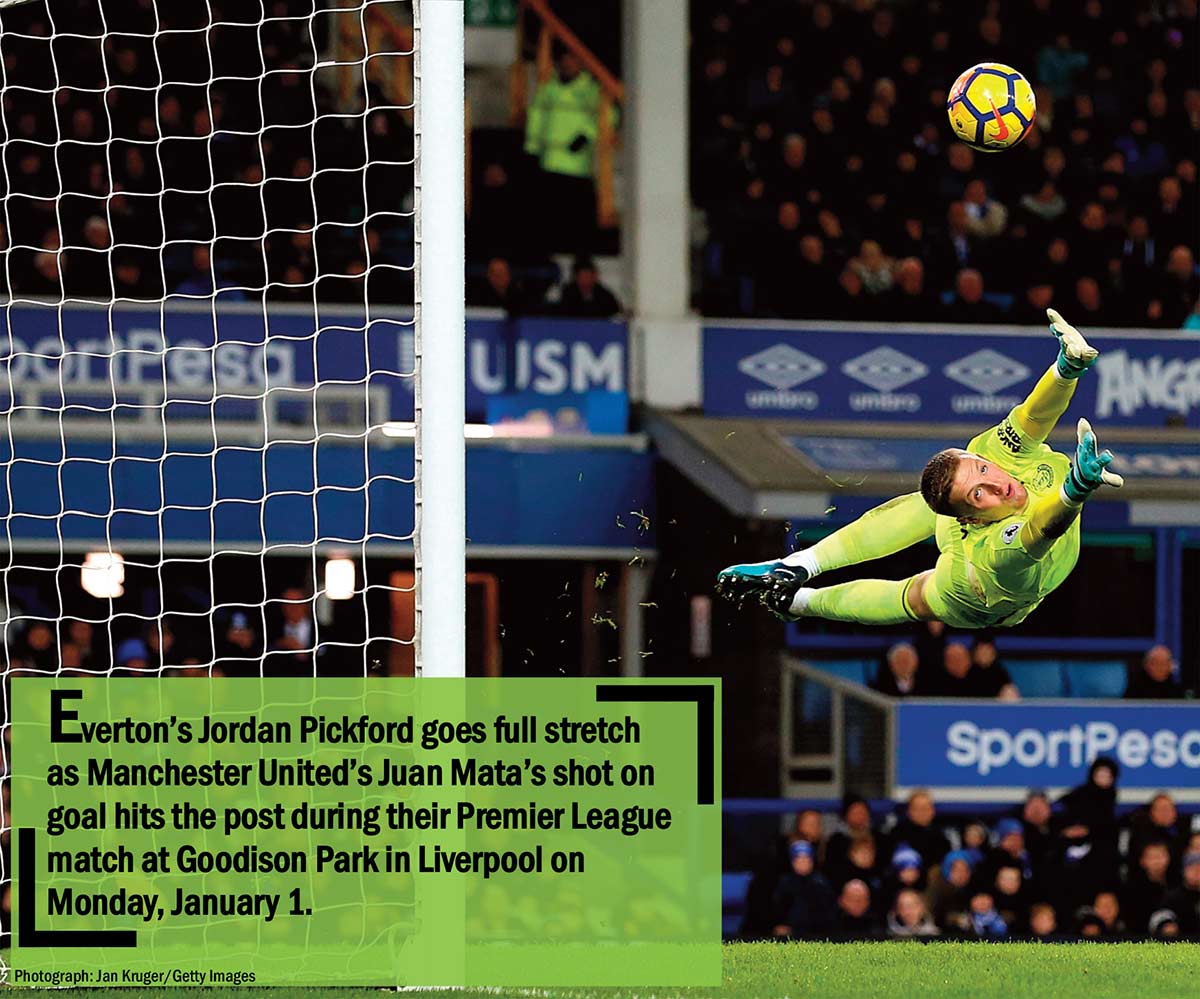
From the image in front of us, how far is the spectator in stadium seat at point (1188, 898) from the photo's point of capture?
9664mm

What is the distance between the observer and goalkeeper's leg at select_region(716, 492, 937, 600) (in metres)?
7.28

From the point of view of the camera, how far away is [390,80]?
44.1ft

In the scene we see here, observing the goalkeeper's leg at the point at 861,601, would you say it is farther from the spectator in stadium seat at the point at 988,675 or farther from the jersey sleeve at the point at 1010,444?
the spectator in stadium seat at the point at 988,675

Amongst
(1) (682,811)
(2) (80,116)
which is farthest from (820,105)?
(1) (682,811)

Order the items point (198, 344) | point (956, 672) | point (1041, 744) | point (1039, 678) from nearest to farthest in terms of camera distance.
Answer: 1. point (1041, 744)
2. point (956, 672)
3. point (1039, 678)
4. point (198, 344)

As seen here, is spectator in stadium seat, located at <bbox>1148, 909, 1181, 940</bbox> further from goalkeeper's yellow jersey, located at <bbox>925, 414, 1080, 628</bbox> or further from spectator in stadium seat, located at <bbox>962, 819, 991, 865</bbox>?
goalkeeper's yellow jersey, located at <bbox>925, 414, 1080, 628</bbox>

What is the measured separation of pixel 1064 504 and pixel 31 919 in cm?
324

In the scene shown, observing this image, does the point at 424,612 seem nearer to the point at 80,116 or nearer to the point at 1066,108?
the point at 80,116

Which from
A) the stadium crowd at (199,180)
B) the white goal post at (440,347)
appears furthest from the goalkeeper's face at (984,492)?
the stadium crowd at (199,180)

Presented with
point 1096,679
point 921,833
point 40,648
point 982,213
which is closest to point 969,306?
point 982,213

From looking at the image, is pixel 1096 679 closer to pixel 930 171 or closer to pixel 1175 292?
pixel 1175 292

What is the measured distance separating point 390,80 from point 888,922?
6302 millimetres

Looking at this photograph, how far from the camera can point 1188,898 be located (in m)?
9.76

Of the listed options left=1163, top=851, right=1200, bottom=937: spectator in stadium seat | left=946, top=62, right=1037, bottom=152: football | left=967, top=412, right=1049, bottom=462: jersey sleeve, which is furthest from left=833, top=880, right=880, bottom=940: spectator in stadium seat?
left=946, top=62, right=1037, bottom=152: football
